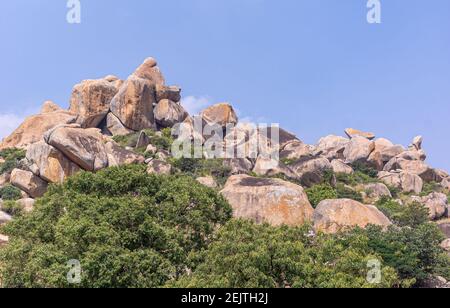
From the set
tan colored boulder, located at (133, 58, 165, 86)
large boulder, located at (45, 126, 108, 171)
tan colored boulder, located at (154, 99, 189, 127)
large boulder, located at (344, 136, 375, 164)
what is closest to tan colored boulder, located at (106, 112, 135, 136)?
tan colored boulder, located at (154, 99, 189, 127)

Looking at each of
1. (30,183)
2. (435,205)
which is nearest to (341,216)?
(435,205)

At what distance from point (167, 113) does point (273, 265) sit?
39.5m

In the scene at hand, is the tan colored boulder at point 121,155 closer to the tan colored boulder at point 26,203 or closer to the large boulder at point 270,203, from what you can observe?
the tan colored boulder at point 26,203

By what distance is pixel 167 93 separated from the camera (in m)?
51.4

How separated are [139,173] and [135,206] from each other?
322cm

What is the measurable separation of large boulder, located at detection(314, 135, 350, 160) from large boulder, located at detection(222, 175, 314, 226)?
32077mm

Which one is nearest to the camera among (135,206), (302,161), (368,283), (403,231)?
(368,283)

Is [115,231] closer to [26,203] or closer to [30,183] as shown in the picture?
[26,203]

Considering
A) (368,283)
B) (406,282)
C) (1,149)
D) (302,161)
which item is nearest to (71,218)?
(368,283)

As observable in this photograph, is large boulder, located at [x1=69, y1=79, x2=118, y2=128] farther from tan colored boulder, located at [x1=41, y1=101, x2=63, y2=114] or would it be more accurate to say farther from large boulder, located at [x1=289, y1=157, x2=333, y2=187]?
large boulder, located at [x1=289, y1=157, x2=333, y2=187]
